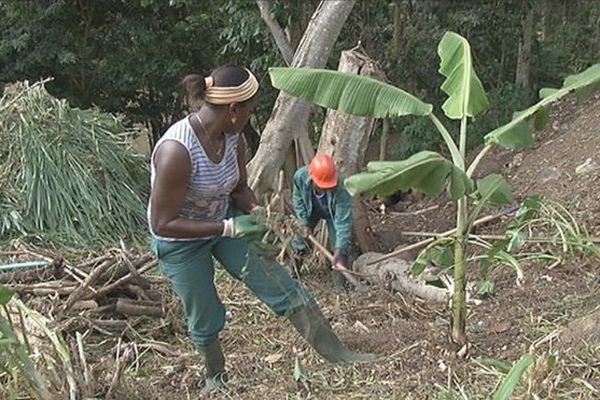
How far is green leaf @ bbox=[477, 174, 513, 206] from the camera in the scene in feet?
13.0

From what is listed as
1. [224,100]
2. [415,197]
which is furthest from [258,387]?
[415,197]

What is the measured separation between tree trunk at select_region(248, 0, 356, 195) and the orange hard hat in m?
1.64

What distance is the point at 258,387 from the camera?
14.0 ft

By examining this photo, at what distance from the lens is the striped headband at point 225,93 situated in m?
3.77

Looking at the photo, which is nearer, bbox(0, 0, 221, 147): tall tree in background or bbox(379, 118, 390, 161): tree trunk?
bbox(379, 118, 390, 161): tree trunk

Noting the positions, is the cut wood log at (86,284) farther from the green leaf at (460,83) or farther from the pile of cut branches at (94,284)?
the green leaf at (460,83)

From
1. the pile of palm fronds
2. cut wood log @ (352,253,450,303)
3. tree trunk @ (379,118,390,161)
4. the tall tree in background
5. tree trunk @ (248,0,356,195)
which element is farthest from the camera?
the tall tree in background

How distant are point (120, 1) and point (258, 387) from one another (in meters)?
9.60

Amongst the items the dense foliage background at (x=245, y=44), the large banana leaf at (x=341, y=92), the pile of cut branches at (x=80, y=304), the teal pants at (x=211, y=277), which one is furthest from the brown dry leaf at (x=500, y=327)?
the dense foliage background at (x=245, y=44)

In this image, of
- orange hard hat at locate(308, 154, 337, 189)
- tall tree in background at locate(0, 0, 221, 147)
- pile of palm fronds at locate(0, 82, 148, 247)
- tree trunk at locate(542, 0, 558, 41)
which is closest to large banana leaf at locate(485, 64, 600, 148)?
orange hard hat at locate(308, 154, 337, 189)

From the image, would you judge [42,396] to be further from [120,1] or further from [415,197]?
[120,1]

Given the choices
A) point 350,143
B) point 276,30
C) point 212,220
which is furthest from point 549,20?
point 212,220

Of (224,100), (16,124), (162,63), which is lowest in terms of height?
(162,63)

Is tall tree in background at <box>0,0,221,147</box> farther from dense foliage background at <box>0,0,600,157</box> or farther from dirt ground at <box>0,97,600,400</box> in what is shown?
dirt ground at <box>0,97,600,400</box>
